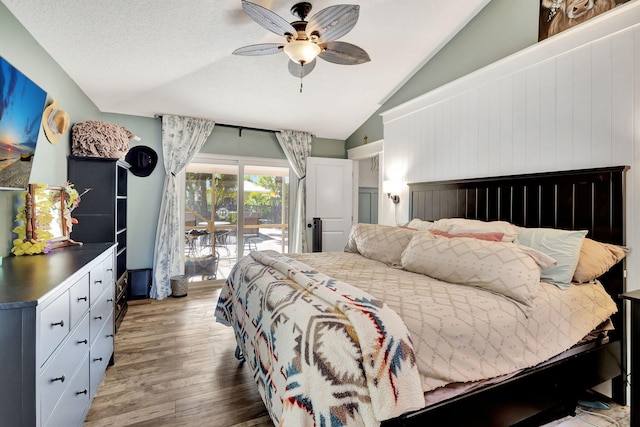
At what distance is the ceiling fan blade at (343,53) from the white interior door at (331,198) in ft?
7.82

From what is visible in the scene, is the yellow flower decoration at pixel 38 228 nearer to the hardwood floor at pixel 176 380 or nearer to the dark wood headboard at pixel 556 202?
the hardwood floor at pixel 176 380

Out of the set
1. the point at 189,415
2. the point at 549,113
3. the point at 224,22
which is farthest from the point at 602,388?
the point at 224,22

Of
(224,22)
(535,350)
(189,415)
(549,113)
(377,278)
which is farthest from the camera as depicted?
(224,22)

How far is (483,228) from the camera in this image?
235 cm

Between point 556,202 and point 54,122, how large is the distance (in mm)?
3977

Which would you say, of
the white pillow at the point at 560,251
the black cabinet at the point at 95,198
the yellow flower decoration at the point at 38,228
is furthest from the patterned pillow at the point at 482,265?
the black cabinet at the point at 95,198

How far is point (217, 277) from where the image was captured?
476 cm

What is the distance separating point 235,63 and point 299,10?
1.21m

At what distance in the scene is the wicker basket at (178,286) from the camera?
4.11 metres

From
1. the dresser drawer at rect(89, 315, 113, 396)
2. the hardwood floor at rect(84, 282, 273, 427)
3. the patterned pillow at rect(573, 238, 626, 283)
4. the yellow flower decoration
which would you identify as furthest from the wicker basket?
the patterned pillow at rect(573, 238, 626, 283)

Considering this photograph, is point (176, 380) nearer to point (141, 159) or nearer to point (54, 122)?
point (54, 122)

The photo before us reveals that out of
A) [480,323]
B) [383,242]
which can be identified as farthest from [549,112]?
[480,323]

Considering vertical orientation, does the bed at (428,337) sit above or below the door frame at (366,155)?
below

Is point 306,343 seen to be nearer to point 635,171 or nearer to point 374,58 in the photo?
point 635,171
